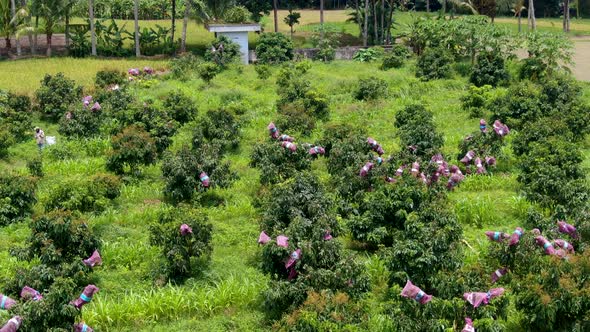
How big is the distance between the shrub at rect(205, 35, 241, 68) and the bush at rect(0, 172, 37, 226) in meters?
14.8

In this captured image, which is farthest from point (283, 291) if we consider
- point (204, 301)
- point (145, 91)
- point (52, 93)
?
point (145, 91)

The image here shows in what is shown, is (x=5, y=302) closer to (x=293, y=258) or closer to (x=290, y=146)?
(x=293, y=258)

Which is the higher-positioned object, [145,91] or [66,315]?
[145,91]

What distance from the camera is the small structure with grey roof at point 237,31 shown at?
95.1 feet

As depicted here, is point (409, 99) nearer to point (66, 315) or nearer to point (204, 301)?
point (204, 301)

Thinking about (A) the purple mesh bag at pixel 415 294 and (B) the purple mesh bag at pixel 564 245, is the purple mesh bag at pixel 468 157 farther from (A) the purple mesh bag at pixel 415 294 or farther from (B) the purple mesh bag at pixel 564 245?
(A) the purple mesh bag at pixel 415 294

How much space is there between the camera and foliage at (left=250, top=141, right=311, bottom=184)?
13.0 m

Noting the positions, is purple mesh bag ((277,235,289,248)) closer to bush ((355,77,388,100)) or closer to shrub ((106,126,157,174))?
shrub ((106,126,157,174))

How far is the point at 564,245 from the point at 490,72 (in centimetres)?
1542

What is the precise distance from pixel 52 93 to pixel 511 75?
1571 cm

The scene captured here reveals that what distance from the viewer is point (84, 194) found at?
39.4ft

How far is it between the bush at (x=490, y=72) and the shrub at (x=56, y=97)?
13.6m

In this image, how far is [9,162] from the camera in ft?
52.3

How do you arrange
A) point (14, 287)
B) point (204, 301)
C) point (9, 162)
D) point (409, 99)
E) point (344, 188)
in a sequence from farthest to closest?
point (409, 99)
point (9, 162)
point (344, 188)
point (204, 301)
point (14, 287)
